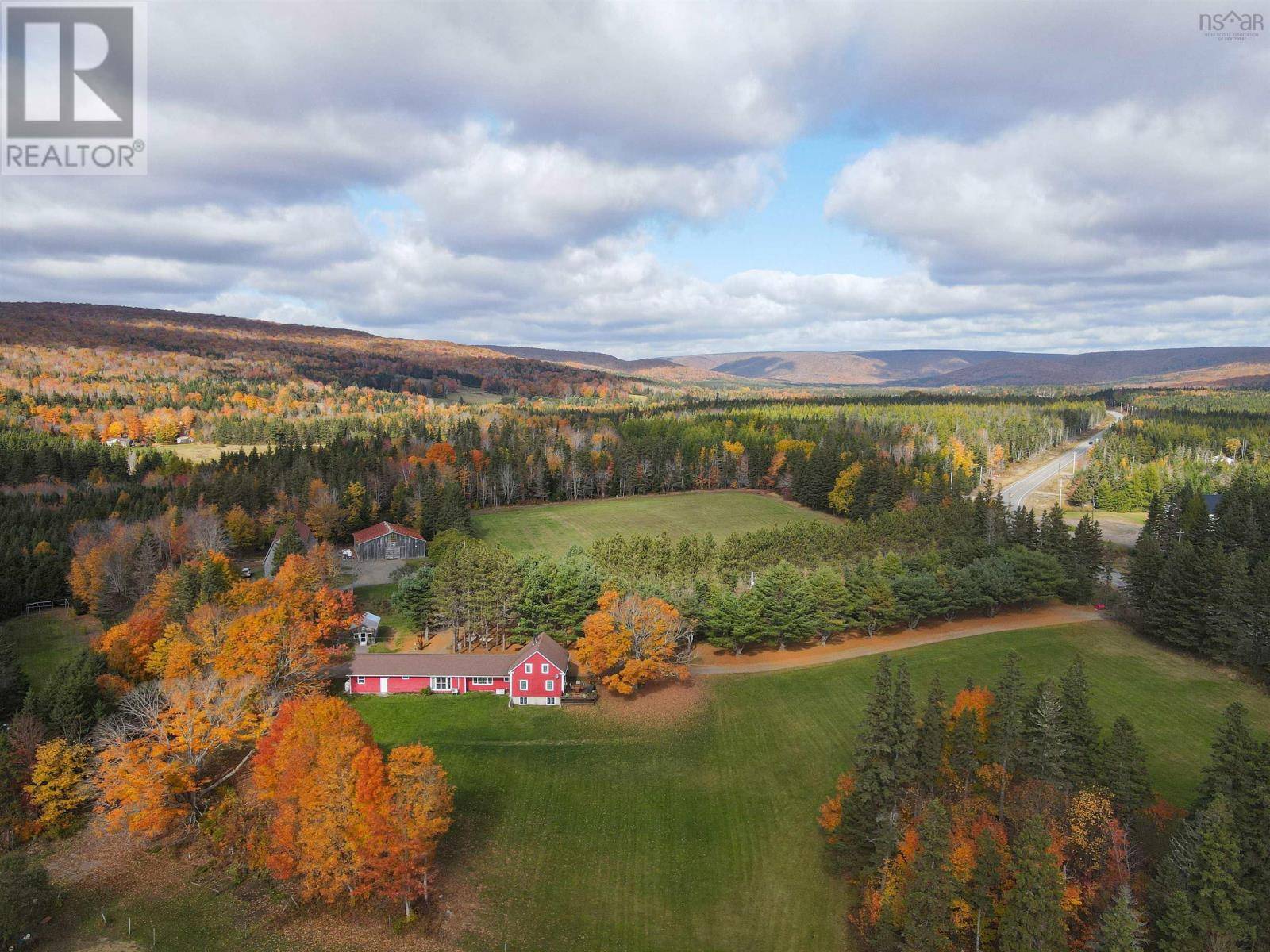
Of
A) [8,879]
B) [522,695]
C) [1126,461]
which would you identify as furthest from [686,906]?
[1126,461]

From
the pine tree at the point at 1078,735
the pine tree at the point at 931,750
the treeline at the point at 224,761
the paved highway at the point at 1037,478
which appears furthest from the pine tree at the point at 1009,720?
the paved highway at the point at 1037,478

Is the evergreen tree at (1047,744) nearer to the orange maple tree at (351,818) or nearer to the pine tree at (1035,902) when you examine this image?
the pine tree at (1035,902)

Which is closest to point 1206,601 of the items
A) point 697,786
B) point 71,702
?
point 697,786

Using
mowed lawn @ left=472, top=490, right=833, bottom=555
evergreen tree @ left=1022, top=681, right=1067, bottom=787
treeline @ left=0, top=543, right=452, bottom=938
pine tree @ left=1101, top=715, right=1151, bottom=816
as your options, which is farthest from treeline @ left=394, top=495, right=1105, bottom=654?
pine tree @ left=1101, top=715, right=1151, bottom=816

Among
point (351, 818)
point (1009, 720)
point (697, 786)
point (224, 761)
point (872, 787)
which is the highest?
point (1009, 720)

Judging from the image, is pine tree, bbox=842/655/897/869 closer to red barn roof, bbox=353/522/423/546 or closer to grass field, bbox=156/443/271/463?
red barn roof, bbox=353/522/423/546

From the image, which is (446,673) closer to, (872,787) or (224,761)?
(224,761)

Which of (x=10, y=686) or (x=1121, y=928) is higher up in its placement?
(x=1121, y=928)

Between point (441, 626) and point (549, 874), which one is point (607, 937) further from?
point (441, 626)
